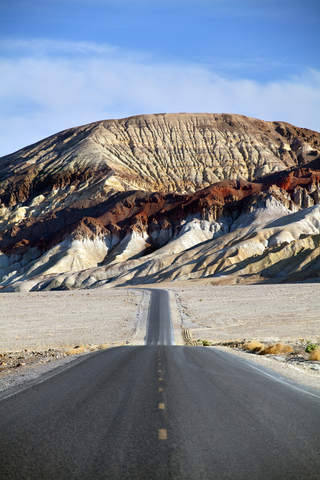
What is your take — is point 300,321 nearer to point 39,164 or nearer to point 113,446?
point 113,446

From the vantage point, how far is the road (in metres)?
4.17

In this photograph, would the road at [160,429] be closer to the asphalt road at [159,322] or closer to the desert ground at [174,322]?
the desert ground at [174,322]

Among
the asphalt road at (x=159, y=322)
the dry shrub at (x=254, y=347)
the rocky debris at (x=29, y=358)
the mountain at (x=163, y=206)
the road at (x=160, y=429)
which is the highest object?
the mountain at (x=163, y=206)

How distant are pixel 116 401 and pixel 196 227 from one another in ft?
358

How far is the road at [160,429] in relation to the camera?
417 centimetres

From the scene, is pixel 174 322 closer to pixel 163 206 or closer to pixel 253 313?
pixel 253 313

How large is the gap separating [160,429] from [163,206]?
12824 centimetres

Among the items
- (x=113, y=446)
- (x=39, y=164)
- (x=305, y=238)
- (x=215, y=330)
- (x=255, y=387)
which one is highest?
(x=39, y=164)

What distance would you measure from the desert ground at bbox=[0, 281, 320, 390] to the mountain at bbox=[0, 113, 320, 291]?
22.7 m

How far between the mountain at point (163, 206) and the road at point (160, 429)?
2403 inches

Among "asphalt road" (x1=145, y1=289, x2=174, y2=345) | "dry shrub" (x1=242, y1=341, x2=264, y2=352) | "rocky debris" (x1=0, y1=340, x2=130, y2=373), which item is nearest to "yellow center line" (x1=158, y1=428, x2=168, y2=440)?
"rocky debris" (x1=0, y1=340, x2=130, y2=373)

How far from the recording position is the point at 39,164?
180 meters

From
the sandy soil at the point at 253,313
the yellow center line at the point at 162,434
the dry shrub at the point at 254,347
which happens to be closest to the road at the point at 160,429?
the yellow center line at the point at 162,434

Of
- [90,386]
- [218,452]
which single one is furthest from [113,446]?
[90,386]
